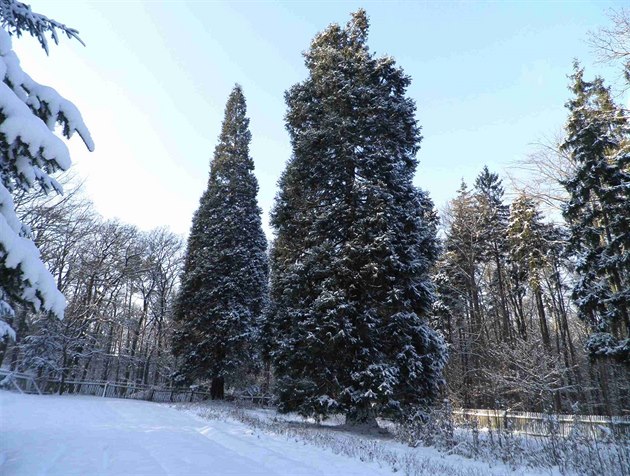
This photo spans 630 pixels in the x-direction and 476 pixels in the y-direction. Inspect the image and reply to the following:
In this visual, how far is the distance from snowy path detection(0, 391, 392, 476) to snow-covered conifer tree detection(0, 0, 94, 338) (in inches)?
102

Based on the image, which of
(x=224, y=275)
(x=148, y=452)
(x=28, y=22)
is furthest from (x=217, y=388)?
(x=28, y=22)

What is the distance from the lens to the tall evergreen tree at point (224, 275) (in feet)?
71.0

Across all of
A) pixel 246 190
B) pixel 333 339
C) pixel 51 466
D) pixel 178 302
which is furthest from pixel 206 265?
pixel 51 466

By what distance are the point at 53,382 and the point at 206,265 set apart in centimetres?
1096

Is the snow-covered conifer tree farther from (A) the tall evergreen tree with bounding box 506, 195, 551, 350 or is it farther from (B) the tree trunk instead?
(A) the tall evergreen tree with bounding box 506, 195, 551, 350

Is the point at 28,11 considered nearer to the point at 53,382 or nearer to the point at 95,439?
the point at 95,439

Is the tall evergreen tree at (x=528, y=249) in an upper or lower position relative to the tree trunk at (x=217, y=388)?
upper

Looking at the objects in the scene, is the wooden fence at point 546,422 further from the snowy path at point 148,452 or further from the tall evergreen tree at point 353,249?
the snowy path at point 148,452

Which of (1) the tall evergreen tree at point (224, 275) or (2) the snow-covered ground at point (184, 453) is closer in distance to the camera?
(2) the snow-covered ground at point (184, 453)

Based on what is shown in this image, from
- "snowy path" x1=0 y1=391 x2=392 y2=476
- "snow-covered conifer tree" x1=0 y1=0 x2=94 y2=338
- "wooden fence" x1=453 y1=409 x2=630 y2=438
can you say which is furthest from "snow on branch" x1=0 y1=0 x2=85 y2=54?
"wooden fence" x1=453 y1=409 x2=630 y2=438

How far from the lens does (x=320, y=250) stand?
12750 mm

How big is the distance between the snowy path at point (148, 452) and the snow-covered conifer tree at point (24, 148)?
260 centimetres

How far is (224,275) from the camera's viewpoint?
917 inches

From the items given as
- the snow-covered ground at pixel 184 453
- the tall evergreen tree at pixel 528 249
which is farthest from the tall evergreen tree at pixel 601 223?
the snow-covered ground at pixel 184 453
